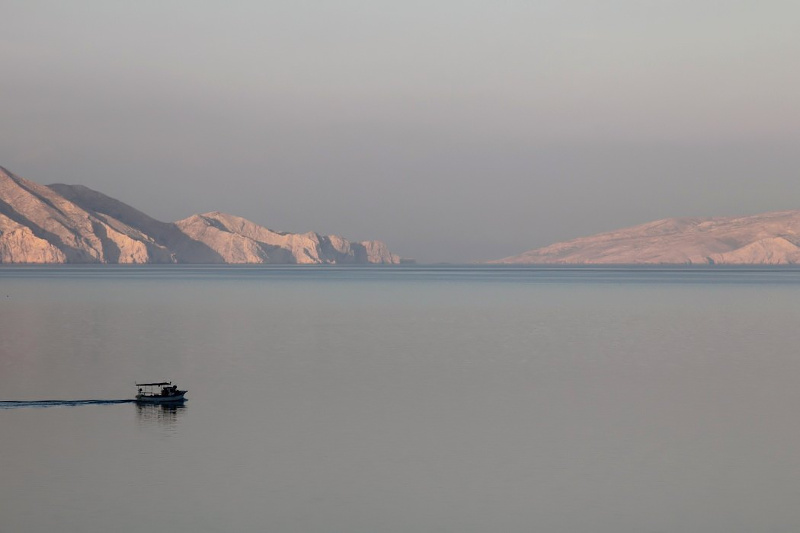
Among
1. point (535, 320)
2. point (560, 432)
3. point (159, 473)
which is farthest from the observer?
point (535, 320)

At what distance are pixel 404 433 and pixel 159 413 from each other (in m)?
9.99

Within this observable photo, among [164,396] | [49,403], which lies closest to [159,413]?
[164,396]

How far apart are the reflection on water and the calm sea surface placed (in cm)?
22

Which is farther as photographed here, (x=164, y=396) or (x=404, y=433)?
(x=164, y=396)

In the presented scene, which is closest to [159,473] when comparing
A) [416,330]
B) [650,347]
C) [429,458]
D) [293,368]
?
[429,458]

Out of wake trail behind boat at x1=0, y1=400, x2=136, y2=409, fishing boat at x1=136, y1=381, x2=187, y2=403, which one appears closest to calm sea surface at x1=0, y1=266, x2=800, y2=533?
wake trail behind boat at x1=0, y1=400, x2=136, y2=409

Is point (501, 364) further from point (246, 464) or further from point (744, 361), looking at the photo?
point (246, 464)

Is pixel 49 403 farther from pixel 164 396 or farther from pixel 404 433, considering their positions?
pixel 404 433

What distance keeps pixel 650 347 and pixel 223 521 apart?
43699 mm

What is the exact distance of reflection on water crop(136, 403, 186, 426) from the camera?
36.9 m

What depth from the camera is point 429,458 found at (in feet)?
99.5

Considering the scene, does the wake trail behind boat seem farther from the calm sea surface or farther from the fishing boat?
the fishing boat

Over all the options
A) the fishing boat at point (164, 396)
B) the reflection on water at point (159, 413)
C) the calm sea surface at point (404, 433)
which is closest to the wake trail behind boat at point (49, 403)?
the calm sea surface at point (404, 433)

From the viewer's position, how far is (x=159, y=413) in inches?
1519
